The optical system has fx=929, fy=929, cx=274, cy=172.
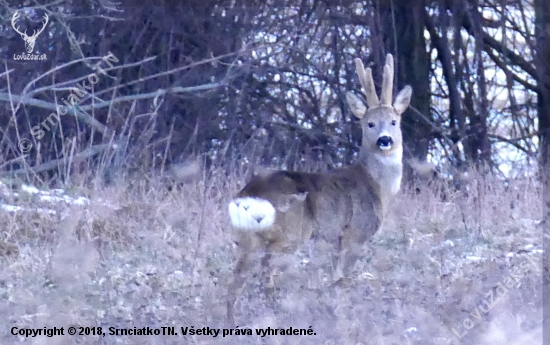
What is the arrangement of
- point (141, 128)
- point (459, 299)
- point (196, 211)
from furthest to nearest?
point (141, 128) < point (196, 211) < point (459, 299)

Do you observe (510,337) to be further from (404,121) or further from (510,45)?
(510,45)

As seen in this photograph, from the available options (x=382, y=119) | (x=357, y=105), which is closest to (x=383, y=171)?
(x=382, y=119)

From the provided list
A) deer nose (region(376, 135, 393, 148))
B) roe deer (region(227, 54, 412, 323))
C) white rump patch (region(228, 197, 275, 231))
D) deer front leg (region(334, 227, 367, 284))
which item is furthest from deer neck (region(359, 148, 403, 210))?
white rump patch (region(228, 197, 275, 231))

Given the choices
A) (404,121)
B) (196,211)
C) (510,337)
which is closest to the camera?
(510,337)

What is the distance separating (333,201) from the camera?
601cm

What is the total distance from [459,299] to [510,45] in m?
9.03

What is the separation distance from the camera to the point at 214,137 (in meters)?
12.5

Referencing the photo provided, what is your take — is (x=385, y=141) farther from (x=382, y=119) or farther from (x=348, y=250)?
(x=348, y=250)

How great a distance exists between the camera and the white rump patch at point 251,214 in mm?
5312

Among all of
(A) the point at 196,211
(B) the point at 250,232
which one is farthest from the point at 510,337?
(A) the point at 196,211

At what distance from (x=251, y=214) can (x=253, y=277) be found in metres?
0.41

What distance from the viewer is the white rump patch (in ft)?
17.4

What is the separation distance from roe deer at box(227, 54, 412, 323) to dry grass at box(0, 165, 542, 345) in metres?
0.18

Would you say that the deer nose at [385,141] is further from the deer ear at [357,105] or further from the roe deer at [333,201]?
the deer ear at [357,105]
